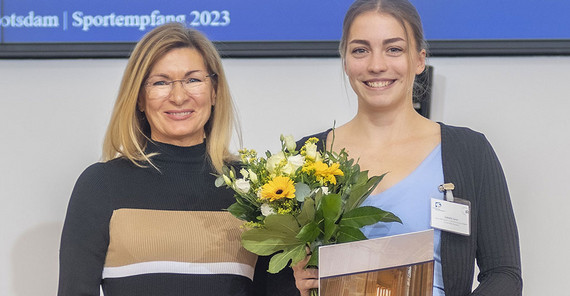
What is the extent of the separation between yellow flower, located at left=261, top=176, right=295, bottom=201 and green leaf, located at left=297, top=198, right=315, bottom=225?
0.12 feet

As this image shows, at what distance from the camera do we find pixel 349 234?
1.74 m

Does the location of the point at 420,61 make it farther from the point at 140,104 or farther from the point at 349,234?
the point at 140,104

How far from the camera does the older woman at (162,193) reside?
194cm

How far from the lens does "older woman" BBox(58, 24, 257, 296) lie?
6.37 feet

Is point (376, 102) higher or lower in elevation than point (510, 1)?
lower

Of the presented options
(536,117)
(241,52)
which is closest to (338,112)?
(241,52)

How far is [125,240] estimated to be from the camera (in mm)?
1938

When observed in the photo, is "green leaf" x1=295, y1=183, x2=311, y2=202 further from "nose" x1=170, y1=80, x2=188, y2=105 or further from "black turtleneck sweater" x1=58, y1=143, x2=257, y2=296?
"nose" x1=170, y1=80, x2=188, y2=105

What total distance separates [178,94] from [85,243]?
0.48 m

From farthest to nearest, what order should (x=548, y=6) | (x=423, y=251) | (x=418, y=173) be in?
(x=548, y=6)
(x=418, y=173)
(x=423, y=251)

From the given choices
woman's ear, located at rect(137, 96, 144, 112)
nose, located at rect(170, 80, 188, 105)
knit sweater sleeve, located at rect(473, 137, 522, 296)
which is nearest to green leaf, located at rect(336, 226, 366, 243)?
knit sweater sleeve, located at rect(473, 137, 522, 296)

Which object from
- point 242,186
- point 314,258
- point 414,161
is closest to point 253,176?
point 242,186

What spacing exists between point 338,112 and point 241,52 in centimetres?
44

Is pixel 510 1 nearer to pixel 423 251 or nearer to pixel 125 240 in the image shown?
pixel 423 251
